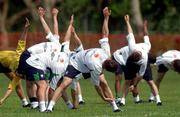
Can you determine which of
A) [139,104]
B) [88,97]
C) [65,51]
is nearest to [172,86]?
[88,97]

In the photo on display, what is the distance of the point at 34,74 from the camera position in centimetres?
2175

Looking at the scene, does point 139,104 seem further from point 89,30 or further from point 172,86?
point 89,30

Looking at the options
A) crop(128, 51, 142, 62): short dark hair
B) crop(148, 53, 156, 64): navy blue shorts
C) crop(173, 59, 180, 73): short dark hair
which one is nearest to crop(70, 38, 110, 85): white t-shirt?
crop(128, 51, 142, 62): short dark hair

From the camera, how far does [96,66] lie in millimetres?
21500

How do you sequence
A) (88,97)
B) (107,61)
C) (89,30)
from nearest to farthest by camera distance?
(107,61) → (88,97) → (89,30)

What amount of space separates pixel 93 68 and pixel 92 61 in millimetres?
184

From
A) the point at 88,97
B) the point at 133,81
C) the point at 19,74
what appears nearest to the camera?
the point at 19,74

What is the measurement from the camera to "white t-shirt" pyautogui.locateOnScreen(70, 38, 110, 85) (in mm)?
21547

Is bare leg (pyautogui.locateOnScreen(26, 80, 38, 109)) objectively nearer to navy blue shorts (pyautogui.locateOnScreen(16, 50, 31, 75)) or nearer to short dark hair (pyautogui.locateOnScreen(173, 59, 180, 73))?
navy blue shorts (pyautogui.locateOnScreen(16, 50, 31, 75))

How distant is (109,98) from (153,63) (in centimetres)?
457

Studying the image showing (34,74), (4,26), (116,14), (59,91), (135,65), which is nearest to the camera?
(34,74)

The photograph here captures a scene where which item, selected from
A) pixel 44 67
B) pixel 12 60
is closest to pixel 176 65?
pixel 44 67

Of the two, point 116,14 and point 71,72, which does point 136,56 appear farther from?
point 116,14

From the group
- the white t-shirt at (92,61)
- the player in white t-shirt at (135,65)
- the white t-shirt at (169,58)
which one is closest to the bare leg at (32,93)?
the white t-shirt at (92,61)
